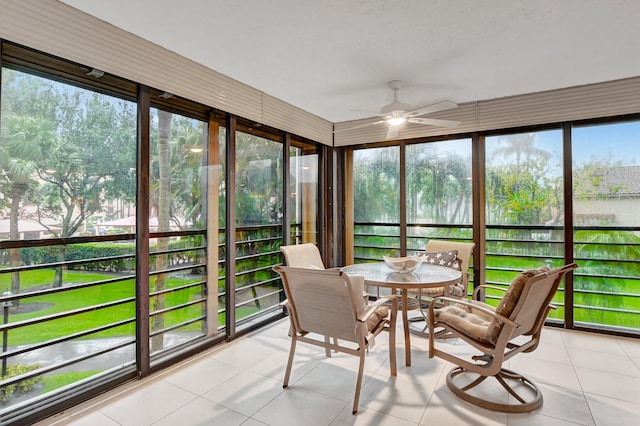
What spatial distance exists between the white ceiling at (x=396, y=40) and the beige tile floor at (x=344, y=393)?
2657mm

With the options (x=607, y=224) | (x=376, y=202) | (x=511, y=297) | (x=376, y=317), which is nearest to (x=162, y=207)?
(x=376, y=317)

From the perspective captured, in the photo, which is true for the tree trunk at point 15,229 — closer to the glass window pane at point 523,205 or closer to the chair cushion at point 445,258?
the chair cushion at point 445,258

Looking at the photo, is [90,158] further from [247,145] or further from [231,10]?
[247,145]

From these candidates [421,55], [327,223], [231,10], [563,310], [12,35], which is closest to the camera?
[12,35]

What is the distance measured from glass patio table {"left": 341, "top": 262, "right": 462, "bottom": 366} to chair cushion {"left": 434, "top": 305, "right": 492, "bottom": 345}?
8.8 inches

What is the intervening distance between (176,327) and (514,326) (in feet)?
9.09

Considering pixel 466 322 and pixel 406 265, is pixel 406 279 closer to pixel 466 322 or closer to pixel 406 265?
pixel 406 265

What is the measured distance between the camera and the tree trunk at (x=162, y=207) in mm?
2955

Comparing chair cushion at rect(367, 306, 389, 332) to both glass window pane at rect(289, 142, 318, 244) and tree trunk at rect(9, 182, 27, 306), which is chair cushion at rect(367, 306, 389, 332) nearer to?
glass window pane at rect(289, 142, 318, 244)

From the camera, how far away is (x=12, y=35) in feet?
6.52

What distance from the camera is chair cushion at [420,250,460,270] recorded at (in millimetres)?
3686

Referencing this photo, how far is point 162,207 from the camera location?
2977 mm

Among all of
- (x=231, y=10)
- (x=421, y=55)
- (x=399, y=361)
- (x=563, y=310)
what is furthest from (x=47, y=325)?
(x=563, y=310)

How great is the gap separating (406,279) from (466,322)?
1.91 ft
